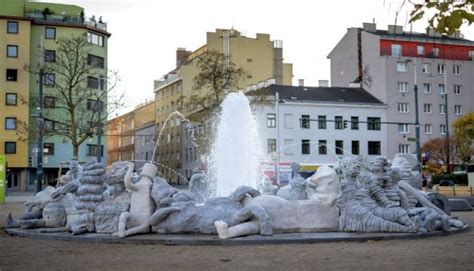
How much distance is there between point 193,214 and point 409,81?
62.4m

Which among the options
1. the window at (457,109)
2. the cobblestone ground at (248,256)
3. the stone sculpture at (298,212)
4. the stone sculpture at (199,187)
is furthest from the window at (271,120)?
the cobblestone ground at (248,256)

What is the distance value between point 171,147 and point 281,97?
2643cm

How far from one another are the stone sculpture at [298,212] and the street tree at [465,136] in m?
51.5

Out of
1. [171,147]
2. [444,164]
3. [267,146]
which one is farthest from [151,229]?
[171,147]

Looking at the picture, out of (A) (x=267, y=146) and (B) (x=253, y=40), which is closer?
(A) (x=267, y=146)

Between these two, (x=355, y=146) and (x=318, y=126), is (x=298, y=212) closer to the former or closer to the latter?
(x=318, y=126)

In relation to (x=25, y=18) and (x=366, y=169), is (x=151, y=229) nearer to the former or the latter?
(x=366, y=169)

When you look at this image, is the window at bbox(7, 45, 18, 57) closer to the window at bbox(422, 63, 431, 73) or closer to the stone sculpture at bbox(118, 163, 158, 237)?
the window at bbox(422, 63, 431, 73)

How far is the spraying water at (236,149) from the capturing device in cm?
2120

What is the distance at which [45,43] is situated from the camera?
2479 inches

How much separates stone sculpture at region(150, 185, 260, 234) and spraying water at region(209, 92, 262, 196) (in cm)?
805

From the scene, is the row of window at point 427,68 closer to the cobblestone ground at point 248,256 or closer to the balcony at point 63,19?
the balcony at point 63,19

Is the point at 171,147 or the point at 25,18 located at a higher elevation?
the point at 25,18

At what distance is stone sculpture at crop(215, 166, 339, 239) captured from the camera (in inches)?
449
